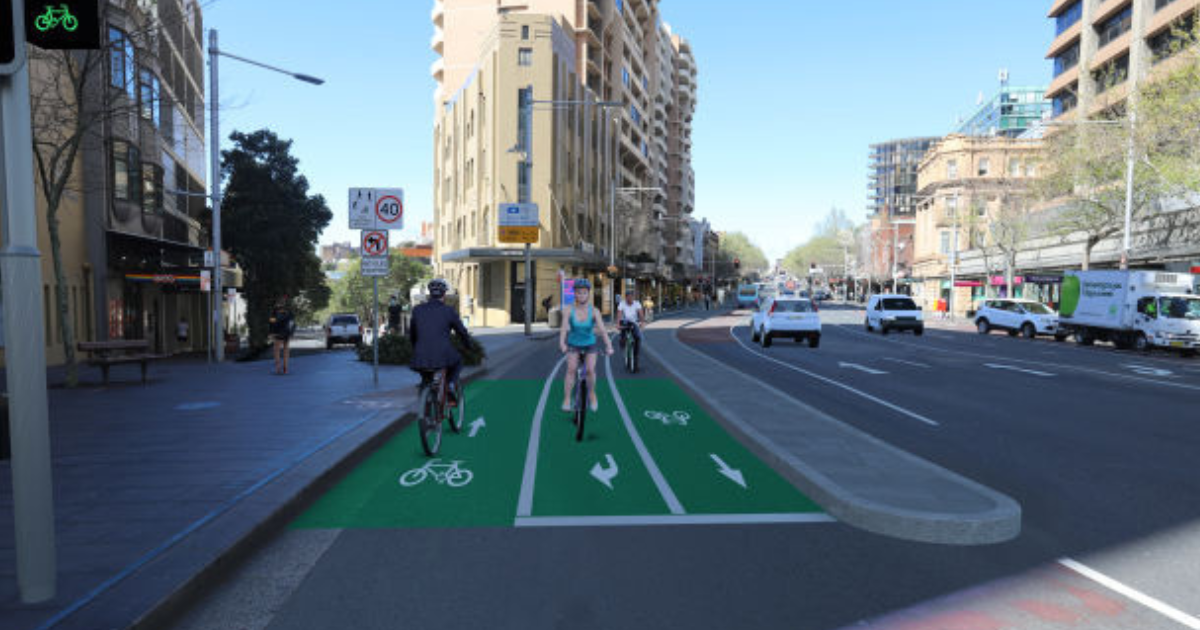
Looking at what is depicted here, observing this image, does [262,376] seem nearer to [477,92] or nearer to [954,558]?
[954,558]

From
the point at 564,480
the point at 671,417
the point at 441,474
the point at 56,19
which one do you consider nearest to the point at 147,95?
the point at 671,417

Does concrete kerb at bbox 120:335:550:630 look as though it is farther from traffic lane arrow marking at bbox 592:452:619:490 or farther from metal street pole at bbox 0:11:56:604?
traffic lane arrow marking at bbox 592:452:619:490

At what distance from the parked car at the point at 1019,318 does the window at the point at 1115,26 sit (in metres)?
23.3

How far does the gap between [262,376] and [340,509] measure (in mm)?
11184

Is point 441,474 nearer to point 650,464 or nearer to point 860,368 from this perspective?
point 650,464

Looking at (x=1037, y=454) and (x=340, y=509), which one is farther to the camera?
(x=1037, y=454)

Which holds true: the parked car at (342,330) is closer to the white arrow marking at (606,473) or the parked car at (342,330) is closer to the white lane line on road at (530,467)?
the white lane line on road at (530,467)

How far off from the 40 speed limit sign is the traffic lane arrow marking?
734 centimetres

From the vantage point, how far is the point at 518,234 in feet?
103

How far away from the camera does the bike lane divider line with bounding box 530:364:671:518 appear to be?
5.73m

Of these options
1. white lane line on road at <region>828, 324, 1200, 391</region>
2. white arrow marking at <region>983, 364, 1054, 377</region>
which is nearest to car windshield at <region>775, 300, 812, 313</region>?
white lane line on road at <region>828, 324, 1200, 391</region>

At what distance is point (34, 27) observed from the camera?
11.9 feet

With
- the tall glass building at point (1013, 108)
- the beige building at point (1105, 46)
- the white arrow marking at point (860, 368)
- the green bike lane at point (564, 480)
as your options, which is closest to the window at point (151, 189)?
the green bike lane at point (564, 480)

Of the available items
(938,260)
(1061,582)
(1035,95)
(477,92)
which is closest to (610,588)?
(1061,582)
